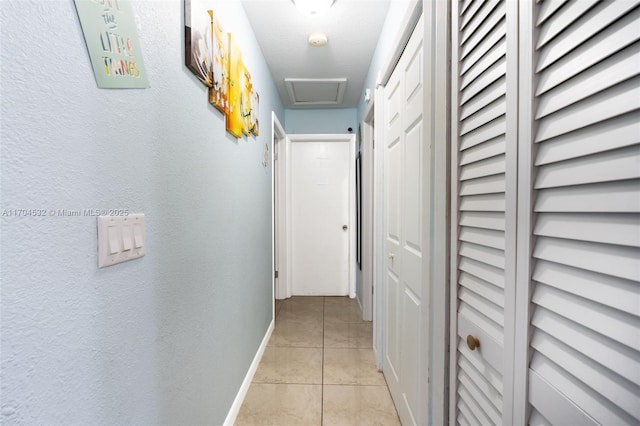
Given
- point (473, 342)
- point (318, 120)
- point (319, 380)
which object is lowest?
point (319, 380)

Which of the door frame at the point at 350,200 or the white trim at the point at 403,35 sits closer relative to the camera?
the white trim at the point at 403,35

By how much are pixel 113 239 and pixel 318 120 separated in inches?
126

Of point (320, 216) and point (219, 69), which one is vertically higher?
point (219, 69)

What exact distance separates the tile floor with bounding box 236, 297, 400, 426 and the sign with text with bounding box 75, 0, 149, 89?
170 cm

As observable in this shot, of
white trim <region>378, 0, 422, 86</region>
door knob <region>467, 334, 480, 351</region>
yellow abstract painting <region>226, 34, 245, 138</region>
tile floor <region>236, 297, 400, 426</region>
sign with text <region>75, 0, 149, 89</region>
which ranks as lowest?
tile floor <region>236, 297, 400, 426</region>

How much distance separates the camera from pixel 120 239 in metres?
0.72

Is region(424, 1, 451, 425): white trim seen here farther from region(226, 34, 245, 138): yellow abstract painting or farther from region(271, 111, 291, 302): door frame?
region(271, 111, 291, 302): door frame

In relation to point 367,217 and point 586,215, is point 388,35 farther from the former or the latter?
point 586,215

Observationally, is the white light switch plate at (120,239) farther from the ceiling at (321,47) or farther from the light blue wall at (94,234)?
the ceiling at (321,47)

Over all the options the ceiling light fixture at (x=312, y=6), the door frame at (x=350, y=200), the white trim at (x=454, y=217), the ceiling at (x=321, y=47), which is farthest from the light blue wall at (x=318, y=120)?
the white trim at (x=454, y=217)

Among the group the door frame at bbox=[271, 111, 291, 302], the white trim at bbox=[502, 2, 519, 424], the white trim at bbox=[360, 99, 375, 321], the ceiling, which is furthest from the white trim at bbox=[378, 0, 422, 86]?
the door frame at bbox=[271, 111, 291, 302]

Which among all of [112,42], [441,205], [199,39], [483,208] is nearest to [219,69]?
[199,39]

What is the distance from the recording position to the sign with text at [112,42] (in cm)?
63

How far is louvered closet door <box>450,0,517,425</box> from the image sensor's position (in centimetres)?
61
